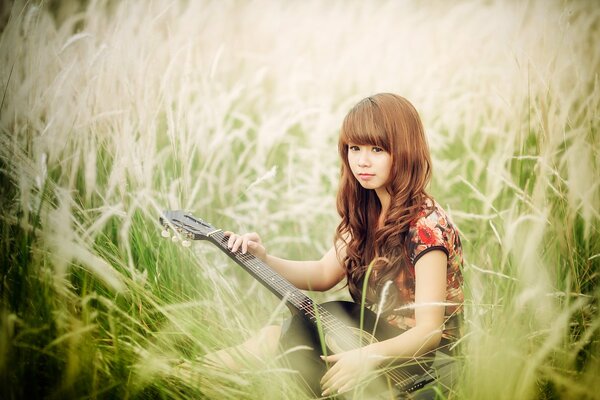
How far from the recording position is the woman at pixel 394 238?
5.32 feet

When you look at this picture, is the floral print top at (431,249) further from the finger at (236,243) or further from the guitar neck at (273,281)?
the finger at (236,243)

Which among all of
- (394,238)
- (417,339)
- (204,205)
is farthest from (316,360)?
(204,205)

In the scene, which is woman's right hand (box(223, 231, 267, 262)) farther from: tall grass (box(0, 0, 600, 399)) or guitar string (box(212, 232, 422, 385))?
tall grass (box(0, 0, 600, 399))

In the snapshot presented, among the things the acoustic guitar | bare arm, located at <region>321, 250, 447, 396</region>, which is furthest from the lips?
the acoustic guitar

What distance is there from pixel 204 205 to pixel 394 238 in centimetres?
121

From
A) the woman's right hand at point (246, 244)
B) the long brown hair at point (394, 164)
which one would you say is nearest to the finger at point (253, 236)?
the woman's right hand at point (246, 244)

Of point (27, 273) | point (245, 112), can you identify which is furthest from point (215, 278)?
point (245, 112)

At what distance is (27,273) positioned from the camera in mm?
1691

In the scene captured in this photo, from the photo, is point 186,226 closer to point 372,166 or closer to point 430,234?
point 372,166

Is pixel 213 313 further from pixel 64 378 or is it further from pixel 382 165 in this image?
pixel 382 165

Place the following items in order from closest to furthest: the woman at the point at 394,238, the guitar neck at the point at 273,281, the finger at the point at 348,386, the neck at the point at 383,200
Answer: the finger at the point at 348,386 → the woman at the point at 394,238 → the guitar neck at the point at 273,281 → the neck at the point at 383,200

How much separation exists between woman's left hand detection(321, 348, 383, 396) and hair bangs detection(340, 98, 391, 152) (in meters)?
0.68

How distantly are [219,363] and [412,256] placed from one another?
2.30ft

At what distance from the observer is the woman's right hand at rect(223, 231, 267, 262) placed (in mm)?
1935
